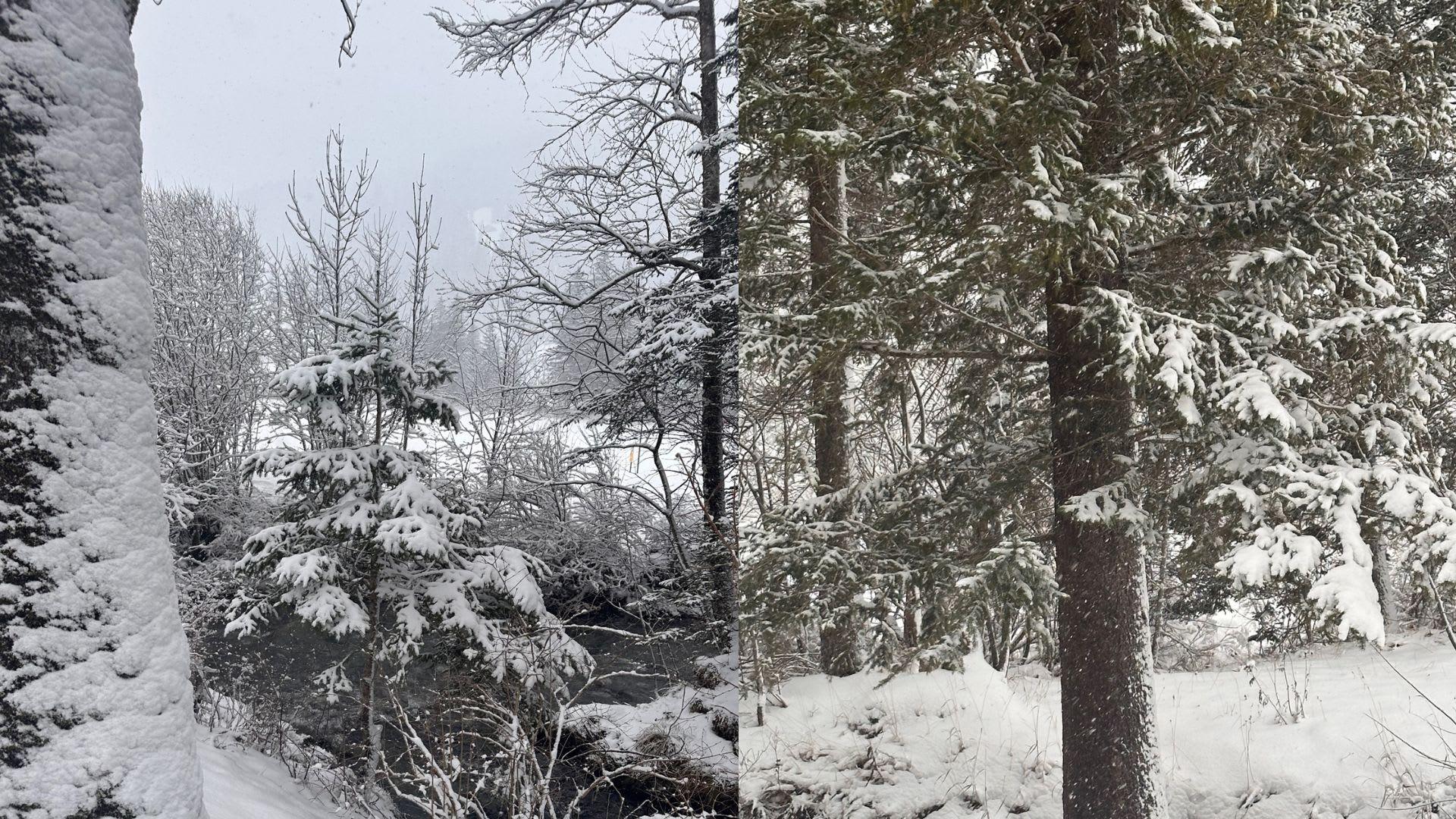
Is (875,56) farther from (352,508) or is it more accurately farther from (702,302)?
(352,508)

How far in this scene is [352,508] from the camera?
6.02ft

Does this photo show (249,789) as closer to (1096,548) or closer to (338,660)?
(338,660)

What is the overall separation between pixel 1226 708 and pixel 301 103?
2142 millimetres

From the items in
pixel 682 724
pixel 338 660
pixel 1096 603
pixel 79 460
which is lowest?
pixel 682 724

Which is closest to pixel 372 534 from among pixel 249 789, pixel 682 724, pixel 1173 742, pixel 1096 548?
pixel 249 789

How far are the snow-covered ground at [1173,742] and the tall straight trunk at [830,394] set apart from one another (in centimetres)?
9

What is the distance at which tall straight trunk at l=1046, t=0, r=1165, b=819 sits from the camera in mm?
1776

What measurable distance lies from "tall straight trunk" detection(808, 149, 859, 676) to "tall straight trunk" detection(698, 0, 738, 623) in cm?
22

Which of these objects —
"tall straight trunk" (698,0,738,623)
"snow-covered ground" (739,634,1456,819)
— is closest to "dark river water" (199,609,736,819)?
"tall straight trunk" (698,0,738,623)

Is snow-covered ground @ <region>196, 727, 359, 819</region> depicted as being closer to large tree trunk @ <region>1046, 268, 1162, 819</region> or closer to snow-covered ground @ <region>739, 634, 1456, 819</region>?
snow-covered ground @ <region>739, 634, 1456, 819</region>

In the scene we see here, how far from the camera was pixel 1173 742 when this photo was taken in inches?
67.4

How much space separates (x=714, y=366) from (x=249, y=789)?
130 cm

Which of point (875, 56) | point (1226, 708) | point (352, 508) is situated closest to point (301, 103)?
point (352, 508)

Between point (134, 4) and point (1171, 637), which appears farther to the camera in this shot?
point (1171, 637)
